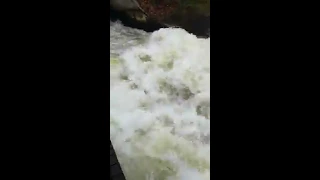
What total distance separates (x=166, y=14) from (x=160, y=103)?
653 mm

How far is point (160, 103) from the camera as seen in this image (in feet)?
7.75

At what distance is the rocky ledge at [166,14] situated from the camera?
2361 millimetres

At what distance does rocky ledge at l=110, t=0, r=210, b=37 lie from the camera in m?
2.36

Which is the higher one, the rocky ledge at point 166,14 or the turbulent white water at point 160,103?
the rocky ledge at point 166,14

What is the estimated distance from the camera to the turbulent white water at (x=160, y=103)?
2.21m

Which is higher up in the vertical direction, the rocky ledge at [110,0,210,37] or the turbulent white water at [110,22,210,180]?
the rocky ledge at [110,0,210,37]

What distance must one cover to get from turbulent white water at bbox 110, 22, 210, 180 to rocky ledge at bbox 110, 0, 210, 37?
0.18ft

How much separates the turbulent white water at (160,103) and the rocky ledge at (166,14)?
2.1 inches

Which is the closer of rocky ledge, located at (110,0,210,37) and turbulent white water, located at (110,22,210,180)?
turbulent white water, located at (110,22,210,180)

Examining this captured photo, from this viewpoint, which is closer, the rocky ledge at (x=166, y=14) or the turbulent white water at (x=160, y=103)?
the turbulent white water at (x=160, y=103)
